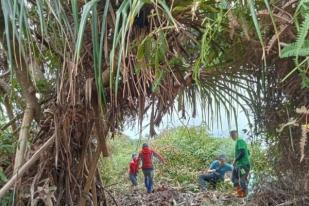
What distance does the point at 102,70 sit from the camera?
2.37m

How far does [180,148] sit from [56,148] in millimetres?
6905

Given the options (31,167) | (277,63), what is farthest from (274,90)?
(31,167)

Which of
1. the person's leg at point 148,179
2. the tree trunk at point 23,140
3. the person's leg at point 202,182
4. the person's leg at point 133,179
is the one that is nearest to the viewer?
the tree trunk at point 23,140

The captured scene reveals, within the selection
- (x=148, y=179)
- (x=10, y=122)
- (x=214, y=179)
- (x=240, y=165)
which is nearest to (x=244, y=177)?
(x=240, y=165)

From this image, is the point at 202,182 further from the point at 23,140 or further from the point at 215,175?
the point at 23,140

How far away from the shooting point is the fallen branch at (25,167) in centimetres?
245

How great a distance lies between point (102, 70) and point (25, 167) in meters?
0.64

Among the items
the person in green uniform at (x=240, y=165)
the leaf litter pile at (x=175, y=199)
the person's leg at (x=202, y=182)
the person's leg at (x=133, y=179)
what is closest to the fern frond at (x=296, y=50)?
the leaf litter pile at (x=175, y=199)

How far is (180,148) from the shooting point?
9.38 meters

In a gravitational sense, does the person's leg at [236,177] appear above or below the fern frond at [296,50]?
below

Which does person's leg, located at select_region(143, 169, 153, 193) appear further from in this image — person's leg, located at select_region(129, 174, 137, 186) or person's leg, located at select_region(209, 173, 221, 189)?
person's leg, located at select_region(209, 173, 221, 189)

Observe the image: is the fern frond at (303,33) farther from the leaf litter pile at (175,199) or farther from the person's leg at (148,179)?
the person's leg at (148,179)

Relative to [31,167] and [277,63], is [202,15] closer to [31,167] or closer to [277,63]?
[277,63]

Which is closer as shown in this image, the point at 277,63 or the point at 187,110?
the point at 277,63
